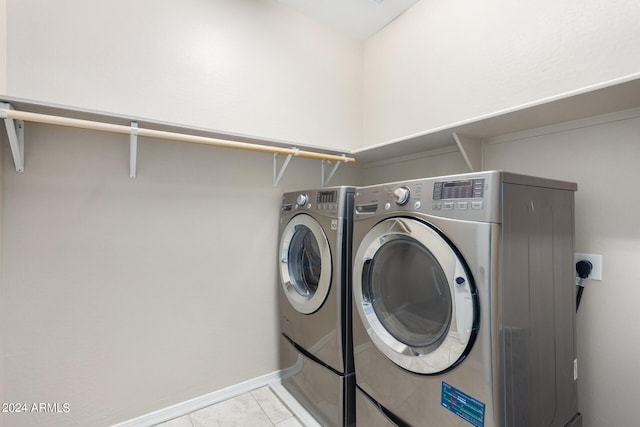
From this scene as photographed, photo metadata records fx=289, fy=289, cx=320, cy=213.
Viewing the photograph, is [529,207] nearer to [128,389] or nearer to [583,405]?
[583,405]

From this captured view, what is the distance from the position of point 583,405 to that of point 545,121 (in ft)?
4.23

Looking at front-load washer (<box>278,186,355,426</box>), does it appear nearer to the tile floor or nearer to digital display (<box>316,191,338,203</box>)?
digital display (<box>316,191,338,203</box>)

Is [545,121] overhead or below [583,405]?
overhead

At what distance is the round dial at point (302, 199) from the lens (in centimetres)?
175

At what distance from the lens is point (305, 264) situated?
1933 mm

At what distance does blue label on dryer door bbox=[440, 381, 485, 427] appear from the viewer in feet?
3.01

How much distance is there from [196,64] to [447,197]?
163 centimetres

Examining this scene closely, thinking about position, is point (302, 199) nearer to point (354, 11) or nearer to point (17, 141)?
point (17, 141)

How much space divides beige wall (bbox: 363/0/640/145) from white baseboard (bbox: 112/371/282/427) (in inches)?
77.3

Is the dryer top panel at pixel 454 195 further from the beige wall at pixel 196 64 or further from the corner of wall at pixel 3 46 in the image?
the corner of wall at pixel 3 46

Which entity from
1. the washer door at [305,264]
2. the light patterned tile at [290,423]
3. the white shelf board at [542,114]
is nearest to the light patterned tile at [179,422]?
the light patterned tile at [290,423]

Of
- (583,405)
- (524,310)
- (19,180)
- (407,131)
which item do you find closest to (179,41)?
(19,180)

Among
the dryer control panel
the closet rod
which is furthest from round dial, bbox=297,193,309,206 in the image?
the dryer control panel

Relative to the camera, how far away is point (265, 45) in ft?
6.50
